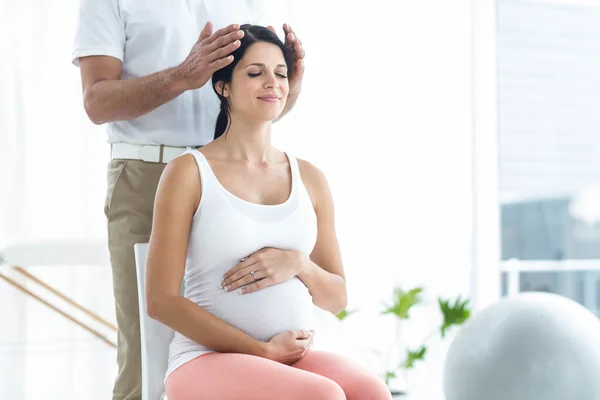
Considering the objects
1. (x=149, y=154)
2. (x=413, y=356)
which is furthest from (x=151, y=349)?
(x=413, y=356)

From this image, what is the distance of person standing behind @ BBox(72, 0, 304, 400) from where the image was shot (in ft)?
5.62

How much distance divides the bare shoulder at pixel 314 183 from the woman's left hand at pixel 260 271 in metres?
0.21

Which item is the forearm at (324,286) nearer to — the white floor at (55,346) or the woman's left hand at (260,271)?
the woman's left hand at (260,271)

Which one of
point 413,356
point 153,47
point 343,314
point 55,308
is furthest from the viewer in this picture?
point 413,356

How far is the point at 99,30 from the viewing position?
1708 millimetres

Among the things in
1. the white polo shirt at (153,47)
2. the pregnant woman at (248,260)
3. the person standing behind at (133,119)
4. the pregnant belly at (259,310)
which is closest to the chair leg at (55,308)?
the person standing behind at (133,119)

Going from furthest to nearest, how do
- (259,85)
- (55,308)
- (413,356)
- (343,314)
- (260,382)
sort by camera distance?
(413,356) → (343,314) → (55,308) → (259,85) → (260,382)

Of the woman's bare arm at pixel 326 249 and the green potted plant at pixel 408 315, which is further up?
the woman's bare arm at pixel 326 249

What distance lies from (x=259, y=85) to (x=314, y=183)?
0.85 feet

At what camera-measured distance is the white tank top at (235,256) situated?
1.44m

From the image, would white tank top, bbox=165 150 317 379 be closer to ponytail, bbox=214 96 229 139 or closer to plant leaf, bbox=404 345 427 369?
ponytail, bbox=214 96 229 139

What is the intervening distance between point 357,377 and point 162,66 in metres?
0.90

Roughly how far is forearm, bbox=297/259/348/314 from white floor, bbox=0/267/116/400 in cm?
136

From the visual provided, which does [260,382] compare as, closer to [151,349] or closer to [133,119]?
[151,349]
